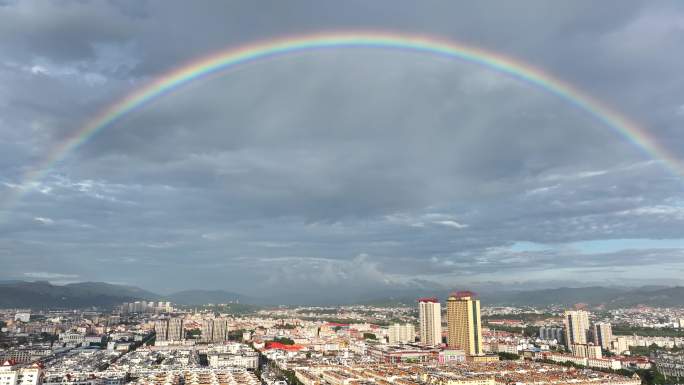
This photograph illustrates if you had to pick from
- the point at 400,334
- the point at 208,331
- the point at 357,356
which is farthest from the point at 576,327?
the point at 208,331

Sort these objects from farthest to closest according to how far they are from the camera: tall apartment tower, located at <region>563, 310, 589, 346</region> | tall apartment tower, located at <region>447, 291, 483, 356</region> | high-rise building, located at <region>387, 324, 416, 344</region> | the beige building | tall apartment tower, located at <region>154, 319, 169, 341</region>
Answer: high-rise building, located at <region>387, 324, 416, 344</region>, tall apartment tower, located at <region>154, 319, 169, 341</region>, tall apartment tower, located at <region>563, 310, 589, 346</region>, tall apartment tower, located at <region>447, 291, 483, 356</region>, the beige building

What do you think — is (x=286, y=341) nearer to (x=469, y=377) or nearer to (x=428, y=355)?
(x=428, y=355)

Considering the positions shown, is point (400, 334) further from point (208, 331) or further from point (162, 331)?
point (162, 331)

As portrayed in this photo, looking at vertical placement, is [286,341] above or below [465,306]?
below

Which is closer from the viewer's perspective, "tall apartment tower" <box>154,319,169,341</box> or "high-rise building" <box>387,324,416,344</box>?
"tall apartment tower" <box>154,319,169,341</box>

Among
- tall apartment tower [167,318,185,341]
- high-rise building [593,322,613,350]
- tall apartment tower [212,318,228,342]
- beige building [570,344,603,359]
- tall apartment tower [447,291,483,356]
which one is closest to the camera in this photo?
beige building [570,344,603,359]

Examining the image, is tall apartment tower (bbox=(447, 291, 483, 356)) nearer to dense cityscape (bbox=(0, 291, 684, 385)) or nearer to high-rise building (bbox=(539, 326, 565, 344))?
dense cityscape (bbox=(0, 291, 684, 385))

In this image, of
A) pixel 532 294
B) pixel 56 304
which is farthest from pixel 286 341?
pixel 532 294

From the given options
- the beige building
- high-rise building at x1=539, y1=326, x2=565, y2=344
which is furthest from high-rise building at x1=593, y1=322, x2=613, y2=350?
the beige building
